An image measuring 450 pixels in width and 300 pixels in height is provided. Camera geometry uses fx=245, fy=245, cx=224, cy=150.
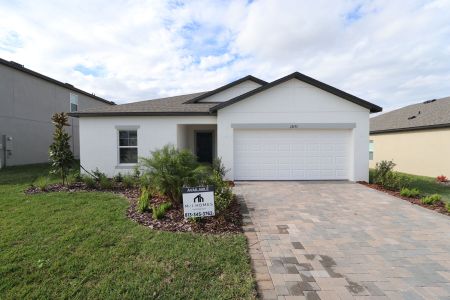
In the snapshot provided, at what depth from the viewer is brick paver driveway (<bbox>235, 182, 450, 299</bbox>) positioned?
3146mm

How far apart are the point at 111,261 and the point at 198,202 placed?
6.59 ft

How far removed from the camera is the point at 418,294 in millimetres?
3029

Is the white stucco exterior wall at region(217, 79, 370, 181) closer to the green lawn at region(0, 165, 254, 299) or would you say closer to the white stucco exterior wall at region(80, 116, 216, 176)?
the white stucco exterior wall at region(80, 116, 216, 176)

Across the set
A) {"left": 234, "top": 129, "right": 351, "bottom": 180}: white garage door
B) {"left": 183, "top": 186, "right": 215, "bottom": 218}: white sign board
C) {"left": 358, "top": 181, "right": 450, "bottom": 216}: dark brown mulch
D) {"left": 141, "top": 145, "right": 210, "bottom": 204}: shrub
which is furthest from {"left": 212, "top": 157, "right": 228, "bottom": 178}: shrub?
{"left": 358, "top": 181, "right": 450, "bottom": 216}: dark brown mulch

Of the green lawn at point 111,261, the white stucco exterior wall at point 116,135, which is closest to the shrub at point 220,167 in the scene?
the white stucco exterior wall at point 116,135

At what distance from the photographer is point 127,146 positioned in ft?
36.5

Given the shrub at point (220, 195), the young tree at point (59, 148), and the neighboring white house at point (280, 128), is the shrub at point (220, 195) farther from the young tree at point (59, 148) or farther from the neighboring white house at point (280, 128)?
the young tree at point (59, 148)

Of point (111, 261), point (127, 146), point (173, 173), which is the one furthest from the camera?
point (127, 146)

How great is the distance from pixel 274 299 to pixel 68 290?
255cm

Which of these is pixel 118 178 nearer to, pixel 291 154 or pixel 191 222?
pixel 191 222

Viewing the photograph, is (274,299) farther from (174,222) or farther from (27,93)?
(27,93)

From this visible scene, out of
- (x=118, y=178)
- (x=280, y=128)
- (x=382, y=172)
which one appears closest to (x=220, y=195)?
(x=280, y=128)

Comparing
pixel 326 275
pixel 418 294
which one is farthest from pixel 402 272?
pixel 326 275

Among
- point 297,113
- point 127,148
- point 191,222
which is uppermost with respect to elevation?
point 297,113
